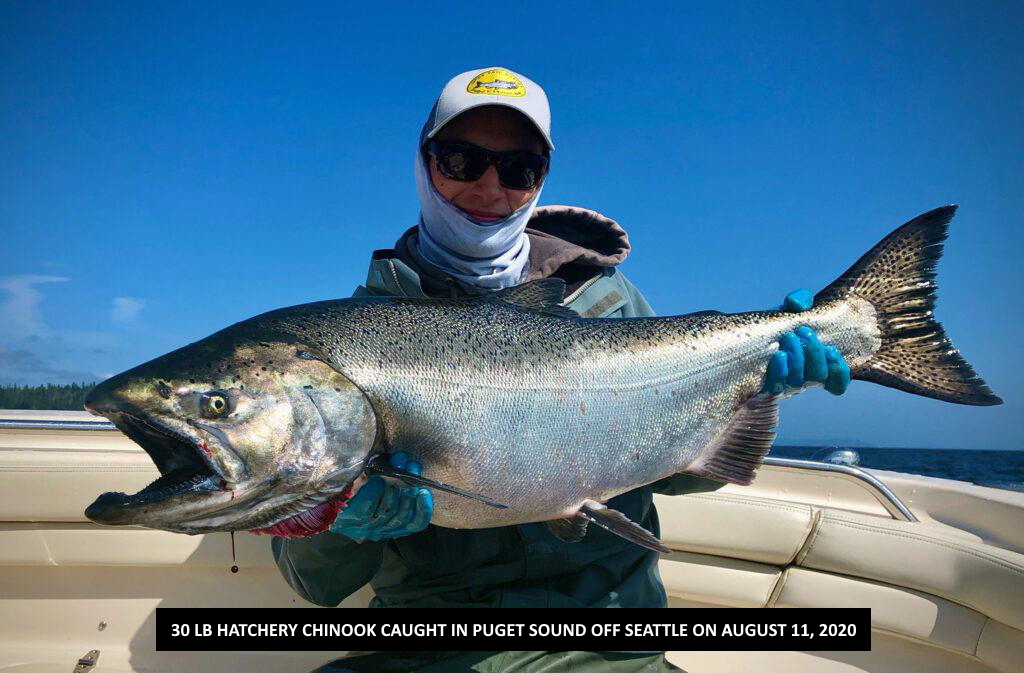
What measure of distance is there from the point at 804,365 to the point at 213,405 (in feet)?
8.31

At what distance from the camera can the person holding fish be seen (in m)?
3.08

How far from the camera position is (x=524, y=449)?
8.58 ft

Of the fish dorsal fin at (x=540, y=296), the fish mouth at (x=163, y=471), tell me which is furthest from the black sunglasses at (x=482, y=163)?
the fish mouth at (x=163, y=471)

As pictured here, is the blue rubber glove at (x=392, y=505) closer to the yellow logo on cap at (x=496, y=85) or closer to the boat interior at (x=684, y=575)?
the boat interior at (x=684, y=575)

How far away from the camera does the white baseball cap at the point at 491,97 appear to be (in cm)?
365

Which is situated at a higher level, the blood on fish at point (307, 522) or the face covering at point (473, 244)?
the face covering at point (473, 244)

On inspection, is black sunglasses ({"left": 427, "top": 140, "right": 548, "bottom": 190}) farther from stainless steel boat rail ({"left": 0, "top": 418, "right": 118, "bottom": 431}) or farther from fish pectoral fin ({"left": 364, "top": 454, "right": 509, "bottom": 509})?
stainless steel boat rail ({"left": 0, "top": 418, "right": 118, "bottom": 431})

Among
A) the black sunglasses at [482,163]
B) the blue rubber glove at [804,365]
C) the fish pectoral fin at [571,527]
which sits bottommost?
the fish pectoral fin at [571,527]

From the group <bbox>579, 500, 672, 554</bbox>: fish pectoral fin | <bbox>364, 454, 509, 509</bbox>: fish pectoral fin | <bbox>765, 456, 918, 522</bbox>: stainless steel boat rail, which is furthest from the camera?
<bbox>765, 456, 918, 522</bbox>: stainless steel boat rail

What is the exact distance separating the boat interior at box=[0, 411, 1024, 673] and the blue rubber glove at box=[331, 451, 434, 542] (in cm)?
192

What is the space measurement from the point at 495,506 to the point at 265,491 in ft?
2.80

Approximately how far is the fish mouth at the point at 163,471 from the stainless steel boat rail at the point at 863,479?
15.2 feet

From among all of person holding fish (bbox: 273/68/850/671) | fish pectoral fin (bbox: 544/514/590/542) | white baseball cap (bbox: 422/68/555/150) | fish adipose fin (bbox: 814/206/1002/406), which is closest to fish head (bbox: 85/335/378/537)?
person holding fish (bbox: 273/68/850/671)

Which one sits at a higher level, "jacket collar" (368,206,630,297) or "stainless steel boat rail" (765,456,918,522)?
"jacket collar" (368,206,630,297)
